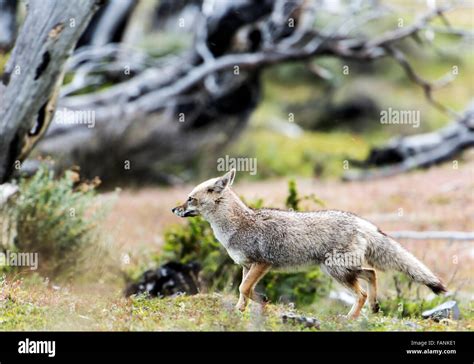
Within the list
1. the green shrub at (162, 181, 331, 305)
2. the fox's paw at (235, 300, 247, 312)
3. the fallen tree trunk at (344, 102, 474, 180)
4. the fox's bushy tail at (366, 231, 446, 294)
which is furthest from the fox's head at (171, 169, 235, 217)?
the fallen tree trunk at (344, 102, 474, 180)

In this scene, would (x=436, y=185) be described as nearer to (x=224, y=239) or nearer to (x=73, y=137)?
(x=73, y=137)

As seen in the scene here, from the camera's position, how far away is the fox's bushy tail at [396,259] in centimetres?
888

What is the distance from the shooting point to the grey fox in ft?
28.6

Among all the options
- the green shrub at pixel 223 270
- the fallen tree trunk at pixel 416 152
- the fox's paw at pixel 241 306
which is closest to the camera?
the fox's paw at pixel 241 306

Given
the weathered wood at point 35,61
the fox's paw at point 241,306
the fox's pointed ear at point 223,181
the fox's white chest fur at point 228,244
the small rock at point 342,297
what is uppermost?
the weathered wood at point 35,61

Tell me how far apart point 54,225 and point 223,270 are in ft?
7.96

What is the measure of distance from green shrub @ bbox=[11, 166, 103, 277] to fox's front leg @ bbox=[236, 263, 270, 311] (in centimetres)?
340

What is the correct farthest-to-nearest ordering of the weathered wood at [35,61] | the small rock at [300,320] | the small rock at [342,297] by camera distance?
the small rock at [342,297], the weathered wood at [35,61], the small rock at [300,320]

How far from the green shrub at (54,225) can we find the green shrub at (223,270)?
124cm

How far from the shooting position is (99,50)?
20.9 metres

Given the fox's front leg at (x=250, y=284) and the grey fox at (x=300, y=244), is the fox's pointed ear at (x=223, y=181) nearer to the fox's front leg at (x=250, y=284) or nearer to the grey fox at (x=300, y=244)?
the grey fox at (x=300, y=244)

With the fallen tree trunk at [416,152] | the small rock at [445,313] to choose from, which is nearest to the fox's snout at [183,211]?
the small rock at [445,313]

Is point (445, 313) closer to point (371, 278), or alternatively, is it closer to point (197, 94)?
point (371, 278)
